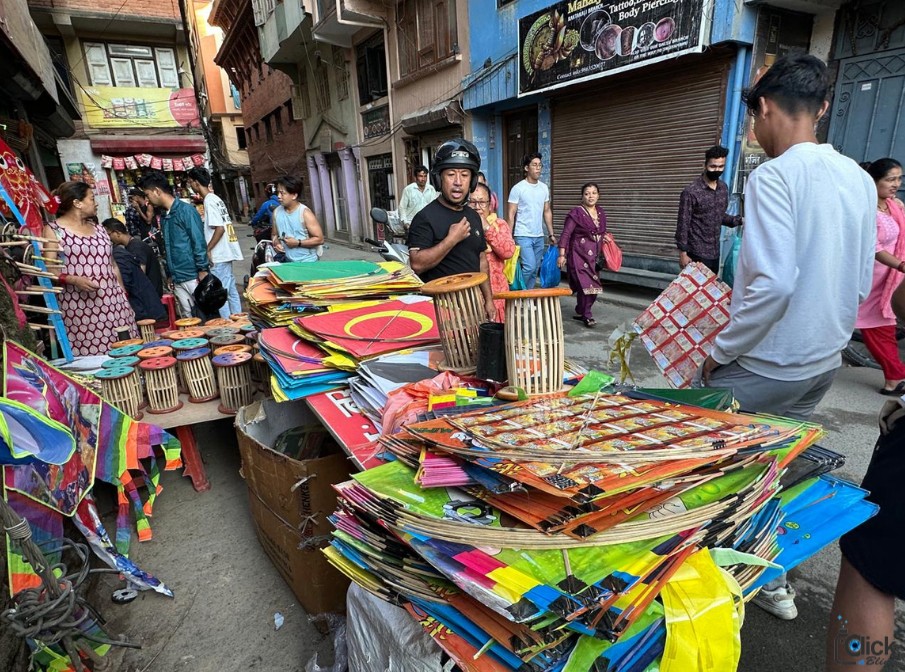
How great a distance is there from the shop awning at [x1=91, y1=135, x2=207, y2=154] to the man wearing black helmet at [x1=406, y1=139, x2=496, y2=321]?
51.7ft

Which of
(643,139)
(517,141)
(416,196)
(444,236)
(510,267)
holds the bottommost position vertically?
(510,267)

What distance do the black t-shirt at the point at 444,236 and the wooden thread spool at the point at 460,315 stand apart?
0.86 meters

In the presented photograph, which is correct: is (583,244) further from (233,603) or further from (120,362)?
(233,603)

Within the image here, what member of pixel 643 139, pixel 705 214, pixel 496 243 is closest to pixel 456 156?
pixel 496 243

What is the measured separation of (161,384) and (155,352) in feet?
0.73

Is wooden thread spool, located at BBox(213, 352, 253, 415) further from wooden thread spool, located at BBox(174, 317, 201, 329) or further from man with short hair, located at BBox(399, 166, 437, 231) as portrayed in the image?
man with short hair, located at BBox(399, 166, 437, 231)

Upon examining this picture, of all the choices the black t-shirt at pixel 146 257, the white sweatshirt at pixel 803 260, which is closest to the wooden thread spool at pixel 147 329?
the black t-shirt at pixel 146 257

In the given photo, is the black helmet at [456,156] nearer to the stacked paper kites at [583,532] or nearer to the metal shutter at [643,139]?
the stacked paper kites at [583,532]

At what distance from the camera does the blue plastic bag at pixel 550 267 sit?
5.96 m

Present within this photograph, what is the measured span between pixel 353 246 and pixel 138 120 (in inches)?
287

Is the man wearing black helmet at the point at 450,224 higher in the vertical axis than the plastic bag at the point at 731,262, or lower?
higher

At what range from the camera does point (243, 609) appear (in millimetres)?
2133

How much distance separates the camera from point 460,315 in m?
1.76

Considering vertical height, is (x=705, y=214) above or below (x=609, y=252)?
above
